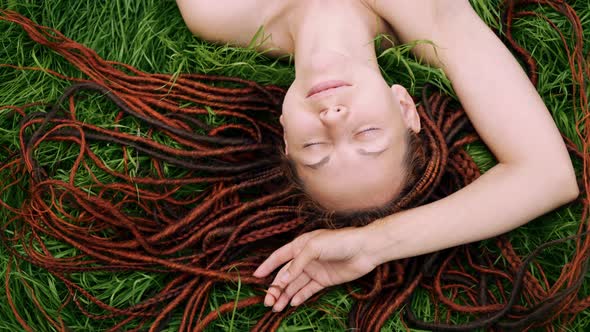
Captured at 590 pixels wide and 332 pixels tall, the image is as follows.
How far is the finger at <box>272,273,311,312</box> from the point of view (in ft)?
7.63

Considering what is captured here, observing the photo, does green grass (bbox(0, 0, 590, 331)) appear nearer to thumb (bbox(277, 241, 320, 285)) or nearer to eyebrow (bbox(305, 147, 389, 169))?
thumb (bbox(277, 241, 320, 285))

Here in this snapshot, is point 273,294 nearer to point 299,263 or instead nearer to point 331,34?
point 299,263

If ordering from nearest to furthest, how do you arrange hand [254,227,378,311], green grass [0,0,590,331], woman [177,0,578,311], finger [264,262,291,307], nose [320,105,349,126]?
nose [320,105,349,126]
woman [177,0,578,311]
hand [254,227,378,311]
finger [264,262,291,307]
green grass [0,0,590,331]

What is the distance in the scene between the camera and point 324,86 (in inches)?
81.6

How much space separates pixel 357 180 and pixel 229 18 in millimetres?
965

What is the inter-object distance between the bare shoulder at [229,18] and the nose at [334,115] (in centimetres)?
76

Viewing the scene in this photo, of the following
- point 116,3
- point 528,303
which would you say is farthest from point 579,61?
point 116,3

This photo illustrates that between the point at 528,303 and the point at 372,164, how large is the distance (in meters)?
0.91

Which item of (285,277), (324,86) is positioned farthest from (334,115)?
(285,277)

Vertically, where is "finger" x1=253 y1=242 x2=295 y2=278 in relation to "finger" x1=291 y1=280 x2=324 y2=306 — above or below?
above

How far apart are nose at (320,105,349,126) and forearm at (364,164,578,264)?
1.54 ft

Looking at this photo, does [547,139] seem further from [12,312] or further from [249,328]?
[12,312]

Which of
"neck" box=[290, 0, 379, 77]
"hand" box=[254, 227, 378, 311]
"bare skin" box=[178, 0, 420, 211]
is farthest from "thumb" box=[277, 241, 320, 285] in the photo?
"neck" box=[290, 0, 379, 77]

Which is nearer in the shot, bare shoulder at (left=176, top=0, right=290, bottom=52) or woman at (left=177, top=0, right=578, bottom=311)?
woman at (left=177, top=0, right=578, bottom=311)
